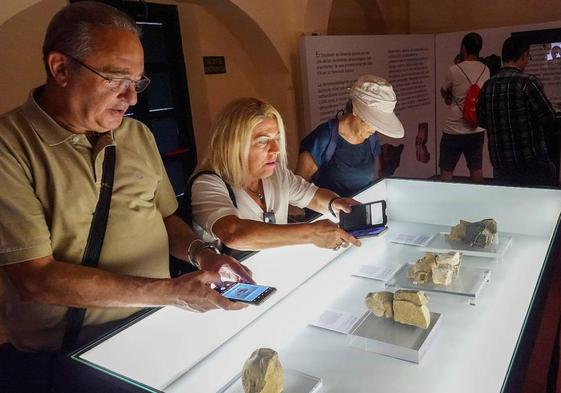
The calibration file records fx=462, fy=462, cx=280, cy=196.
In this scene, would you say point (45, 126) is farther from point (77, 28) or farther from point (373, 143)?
point (373, 143)

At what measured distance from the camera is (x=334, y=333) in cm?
140

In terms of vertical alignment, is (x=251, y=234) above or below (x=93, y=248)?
below

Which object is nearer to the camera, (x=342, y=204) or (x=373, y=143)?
(x=342, y=204)

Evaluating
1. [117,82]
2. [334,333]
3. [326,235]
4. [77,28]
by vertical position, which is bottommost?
[334,333]

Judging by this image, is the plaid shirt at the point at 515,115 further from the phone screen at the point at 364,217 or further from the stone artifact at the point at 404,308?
the stone artifact at the point at 404,308

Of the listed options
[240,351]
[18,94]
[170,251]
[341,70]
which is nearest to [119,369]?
[240,351]

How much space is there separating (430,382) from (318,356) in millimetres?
303

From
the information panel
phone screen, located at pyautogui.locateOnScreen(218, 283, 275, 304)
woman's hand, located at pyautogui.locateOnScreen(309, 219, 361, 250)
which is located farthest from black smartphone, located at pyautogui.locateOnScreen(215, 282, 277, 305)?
the information panel

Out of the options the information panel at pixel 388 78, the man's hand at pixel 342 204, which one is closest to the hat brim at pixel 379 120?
the man's hand at pixel 342 204

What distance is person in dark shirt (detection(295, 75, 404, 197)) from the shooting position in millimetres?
2283

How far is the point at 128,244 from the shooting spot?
1.37m

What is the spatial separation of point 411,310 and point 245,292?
0.50m

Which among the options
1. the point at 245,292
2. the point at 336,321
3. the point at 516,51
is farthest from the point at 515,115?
the point at 245,292

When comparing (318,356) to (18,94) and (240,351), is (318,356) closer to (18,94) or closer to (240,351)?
(240,351)
